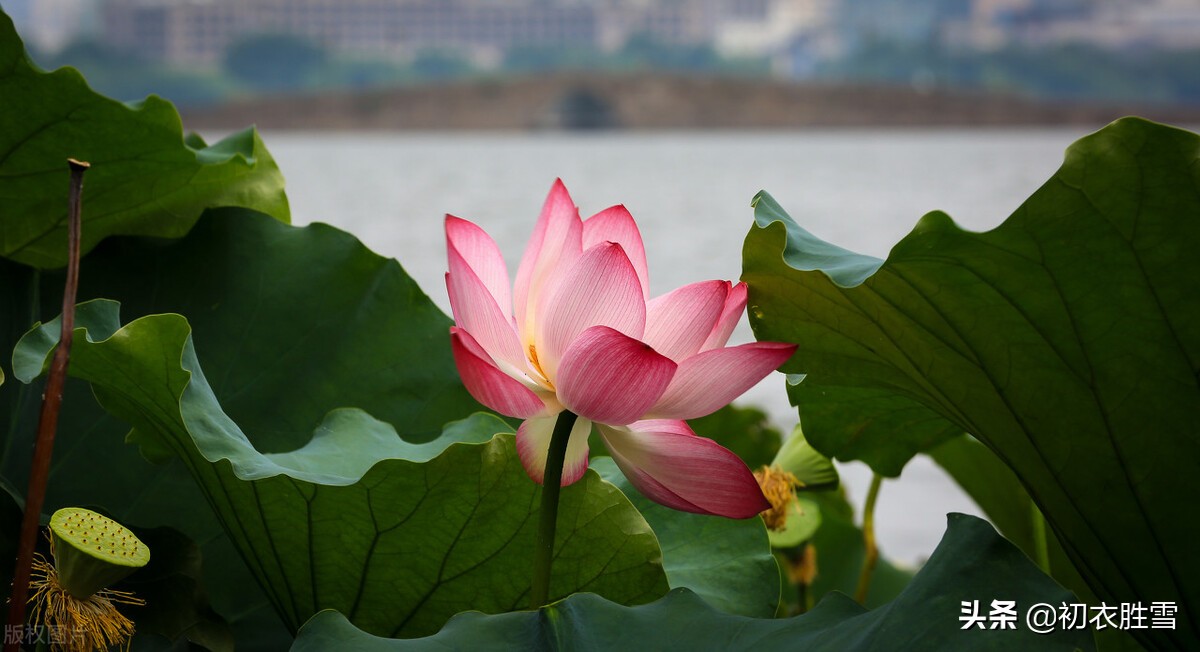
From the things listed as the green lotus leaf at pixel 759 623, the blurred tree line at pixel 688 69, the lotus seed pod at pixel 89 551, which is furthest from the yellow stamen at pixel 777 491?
the blurred tree line at pixel 688 69

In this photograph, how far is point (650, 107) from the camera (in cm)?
2559

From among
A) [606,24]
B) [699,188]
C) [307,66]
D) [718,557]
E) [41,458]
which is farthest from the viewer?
[606,24]

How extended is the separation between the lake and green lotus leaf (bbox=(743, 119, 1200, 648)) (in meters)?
0.41

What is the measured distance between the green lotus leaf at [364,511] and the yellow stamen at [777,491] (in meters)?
0.17

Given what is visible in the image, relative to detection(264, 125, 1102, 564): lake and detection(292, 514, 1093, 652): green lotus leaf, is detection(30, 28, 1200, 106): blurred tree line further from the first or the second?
detection(292, 514, 1093, 652): green lotus leaf

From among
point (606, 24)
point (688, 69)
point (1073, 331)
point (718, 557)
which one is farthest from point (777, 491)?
point (606, 24)

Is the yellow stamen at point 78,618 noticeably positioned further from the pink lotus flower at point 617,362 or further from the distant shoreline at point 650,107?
the distant shoreline at point 650,107

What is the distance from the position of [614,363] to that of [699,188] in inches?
599

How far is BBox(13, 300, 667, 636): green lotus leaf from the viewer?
391 millimetres

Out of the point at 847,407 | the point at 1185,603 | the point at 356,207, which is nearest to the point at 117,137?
the point at 847,407

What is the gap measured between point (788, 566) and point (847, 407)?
0.67ft

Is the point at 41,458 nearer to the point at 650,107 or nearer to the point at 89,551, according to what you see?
the point at 89,551

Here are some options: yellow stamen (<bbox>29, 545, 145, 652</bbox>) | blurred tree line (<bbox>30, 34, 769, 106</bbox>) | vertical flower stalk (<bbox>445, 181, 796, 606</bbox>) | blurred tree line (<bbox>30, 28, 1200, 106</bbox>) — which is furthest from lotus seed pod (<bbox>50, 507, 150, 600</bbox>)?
blurred tree line (<bbox>30, 28, 1200, 106</bbox>)

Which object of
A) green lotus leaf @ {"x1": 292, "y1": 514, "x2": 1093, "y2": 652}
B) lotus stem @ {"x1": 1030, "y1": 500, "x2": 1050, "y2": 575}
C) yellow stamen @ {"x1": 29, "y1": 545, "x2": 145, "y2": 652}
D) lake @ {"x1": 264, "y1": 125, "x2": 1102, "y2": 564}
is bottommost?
yellow stamen @ {"x1": 29, "y1": 545, "x2": 145, "y2": 652}
